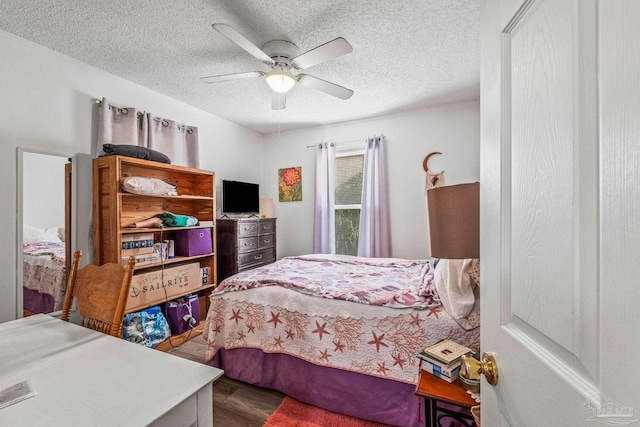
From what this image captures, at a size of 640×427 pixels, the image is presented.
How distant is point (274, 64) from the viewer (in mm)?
2174

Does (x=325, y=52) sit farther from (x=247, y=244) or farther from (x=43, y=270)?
(x=43, y=270)

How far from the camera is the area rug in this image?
1.64 meters

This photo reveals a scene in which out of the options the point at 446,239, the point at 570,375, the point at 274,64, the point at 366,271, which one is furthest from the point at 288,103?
the point at 570,375

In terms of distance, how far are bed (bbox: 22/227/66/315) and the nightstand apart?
2796mm

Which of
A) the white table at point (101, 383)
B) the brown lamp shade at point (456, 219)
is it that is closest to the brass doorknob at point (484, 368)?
the brown lamp shade at point (456, 219)

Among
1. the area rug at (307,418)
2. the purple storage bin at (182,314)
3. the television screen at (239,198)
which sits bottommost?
the area rug at (307,418)

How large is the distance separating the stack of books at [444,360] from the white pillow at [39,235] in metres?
2.88

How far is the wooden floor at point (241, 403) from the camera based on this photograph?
65.7 inches

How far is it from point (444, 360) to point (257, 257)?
299 centimetres

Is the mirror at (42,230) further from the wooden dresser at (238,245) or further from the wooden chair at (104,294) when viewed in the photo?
the wooden dresser at (238,245)

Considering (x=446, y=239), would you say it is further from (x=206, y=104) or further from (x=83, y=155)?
(x=206, y=104)

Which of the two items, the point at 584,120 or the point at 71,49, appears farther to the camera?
the point at 71,49

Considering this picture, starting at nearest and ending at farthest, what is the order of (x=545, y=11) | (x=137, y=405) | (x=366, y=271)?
(x=545, y=11), (x=137, y=405), (x=366, y=271)

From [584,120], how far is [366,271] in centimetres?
235
